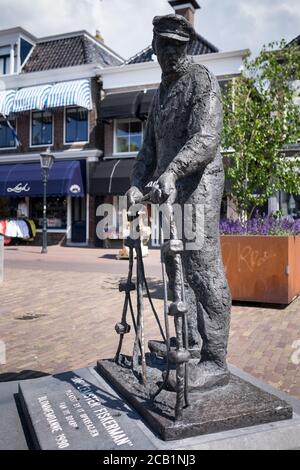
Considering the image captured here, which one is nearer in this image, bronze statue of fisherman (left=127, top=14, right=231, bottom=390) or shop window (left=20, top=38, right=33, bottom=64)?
bronze statue of fisherman (left=127, top=14, right=231, bottom=390)

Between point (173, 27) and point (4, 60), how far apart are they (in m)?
22.6

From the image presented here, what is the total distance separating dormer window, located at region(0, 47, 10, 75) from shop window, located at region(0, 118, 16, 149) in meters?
2.46

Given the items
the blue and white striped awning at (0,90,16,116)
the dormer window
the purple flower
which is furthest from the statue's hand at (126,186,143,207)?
the dormer window

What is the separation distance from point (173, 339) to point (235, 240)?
13.8ft

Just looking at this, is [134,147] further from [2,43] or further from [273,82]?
[273,82]

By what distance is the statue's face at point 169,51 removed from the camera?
2.73 m

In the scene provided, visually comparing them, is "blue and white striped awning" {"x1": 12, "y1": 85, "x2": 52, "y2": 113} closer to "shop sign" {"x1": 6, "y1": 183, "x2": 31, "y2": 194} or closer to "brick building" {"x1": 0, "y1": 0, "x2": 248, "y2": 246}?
"brick building" {"x1": 0, "y1": 0, "x2": 248, "y2": 246}

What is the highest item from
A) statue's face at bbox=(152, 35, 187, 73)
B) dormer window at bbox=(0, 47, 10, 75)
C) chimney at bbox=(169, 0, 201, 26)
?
chimney at bbox=(169, 0, 201, 26)

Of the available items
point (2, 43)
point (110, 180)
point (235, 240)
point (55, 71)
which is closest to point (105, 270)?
point (235, 240)

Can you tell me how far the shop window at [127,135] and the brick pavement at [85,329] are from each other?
1122 cm

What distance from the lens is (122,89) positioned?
19.6 metres

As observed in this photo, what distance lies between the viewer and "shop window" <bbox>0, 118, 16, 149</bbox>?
22125mm

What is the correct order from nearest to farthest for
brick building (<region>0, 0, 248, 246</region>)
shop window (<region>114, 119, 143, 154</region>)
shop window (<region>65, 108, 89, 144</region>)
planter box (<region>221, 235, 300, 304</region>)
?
1. planter box (<region>221, 235, 300, 304</region>)
2. brick building (<region>0, 0, 248, 246</region>)
3. shop window (<region>114, 119, 143, 154</region>)
4. shop window (<region>65, 108, 89, 144</region>)

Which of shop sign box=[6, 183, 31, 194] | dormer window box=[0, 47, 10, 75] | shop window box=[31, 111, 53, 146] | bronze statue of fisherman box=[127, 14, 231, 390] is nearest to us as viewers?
bronze statue of fisherman box=[127, 14, 231, 390]
